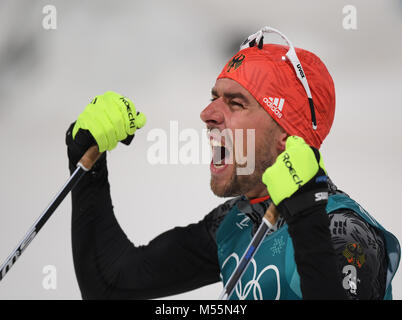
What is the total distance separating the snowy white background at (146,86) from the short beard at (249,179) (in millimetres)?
1643

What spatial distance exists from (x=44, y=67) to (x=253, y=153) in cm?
283

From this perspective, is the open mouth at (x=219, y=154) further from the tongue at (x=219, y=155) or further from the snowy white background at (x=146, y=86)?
the snowy white background at (x=146, y=86)

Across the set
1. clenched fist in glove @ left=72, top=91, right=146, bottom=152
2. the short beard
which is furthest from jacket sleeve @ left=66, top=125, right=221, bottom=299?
the short beard

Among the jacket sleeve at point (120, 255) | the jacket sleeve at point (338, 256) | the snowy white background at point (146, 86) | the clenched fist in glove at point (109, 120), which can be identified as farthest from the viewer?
the snowy white background at point (146, 86)

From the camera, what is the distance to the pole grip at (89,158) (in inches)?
77.1

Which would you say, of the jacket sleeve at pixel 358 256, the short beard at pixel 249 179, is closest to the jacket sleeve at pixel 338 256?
the jacket sleeve at pixel 358 256

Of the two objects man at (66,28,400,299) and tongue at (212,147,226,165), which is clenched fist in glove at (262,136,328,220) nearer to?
man at (66,28,400,299)

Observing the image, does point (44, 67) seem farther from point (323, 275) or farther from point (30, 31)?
point (323, 275)

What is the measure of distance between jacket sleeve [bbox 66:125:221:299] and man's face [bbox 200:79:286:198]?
342mm

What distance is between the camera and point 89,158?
77.7 inches

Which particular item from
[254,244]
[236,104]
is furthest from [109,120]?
[254,244]

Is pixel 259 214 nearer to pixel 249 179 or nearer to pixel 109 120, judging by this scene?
pixel 249 179

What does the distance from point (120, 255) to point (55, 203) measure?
386mm
